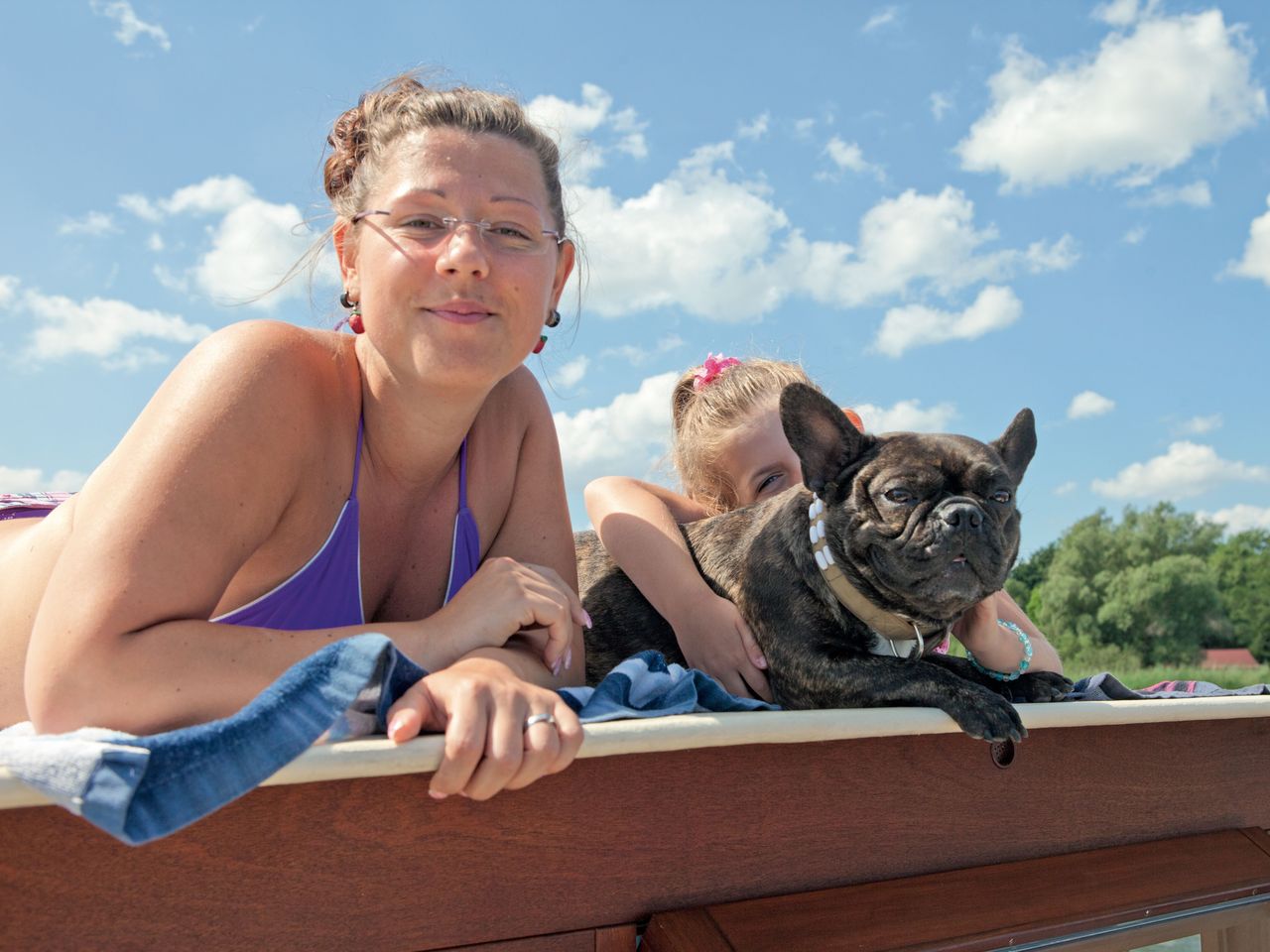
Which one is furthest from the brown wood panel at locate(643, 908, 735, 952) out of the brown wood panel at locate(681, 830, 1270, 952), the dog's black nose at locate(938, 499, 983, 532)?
the dog's black nose at locate(938, 499, 983, 532)

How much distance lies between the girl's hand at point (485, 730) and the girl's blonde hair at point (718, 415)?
97.6 inches

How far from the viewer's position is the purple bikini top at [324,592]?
1.91 metres

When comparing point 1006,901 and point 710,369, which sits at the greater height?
point 710,369

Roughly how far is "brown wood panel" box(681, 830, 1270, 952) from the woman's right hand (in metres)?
0.51

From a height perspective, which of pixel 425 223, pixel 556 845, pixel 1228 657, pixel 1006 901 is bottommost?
pixel 1228 657

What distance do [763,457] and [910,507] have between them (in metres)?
1.21

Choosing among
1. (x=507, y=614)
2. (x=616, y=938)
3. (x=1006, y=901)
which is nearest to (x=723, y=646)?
(x=1006, y=901)

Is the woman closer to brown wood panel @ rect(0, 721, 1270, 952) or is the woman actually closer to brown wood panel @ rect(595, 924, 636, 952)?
brown wood panel @ rect(0, 721, 1270, 952)

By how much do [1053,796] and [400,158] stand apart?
1.89 m

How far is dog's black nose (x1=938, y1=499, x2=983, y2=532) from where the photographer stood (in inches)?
93.0

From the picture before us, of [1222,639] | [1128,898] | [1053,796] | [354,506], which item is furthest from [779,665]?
[1222,639]

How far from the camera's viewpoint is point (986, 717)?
1.93m

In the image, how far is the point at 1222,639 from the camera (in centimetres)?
5500

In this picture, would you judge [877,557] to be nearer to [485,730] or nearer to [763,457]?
[763,457]
